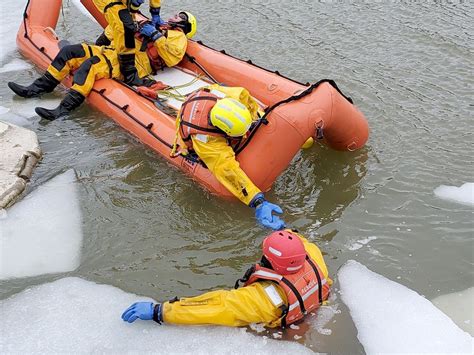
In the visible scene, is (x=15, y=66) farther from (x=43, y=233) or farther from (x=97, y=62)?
(x=43, y=233)

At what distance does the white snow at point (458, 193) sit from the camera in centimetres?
434

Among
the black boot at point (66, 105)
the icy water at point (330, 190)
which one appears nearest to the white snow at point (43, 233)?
the icy water at point (330, 190)

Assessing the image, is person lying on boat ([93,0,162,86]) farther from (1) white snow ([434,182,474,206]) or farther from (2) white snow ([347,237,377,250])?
(1) white snow ([434,182,474,206])

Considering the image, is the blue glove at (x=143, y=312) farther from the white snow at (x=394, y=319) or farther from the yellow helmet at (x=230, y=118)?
the yellow helmet at (x=230, y=118)

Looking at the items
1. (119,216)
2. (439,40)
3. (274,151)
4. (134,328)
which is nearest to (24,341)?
(134,328)

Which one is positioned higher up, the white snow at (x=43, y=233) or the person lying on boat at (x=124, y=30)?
the person lying on boat at (x=124, y=30)

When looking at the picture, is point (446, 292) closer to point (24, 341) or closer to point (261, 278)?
point (261, 278)

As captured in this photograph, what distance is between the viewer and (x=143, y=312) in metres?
3.18

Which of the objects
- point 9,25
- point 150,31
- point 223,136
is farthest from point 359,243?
point 9,25

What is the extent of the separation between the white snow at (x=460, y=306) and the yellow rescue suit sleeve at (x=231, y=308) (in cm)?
114

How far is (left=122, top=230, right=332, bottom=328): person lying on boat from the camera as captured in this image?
3033 millimetres

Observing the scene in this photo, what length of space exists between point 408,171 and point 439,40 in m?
3.01

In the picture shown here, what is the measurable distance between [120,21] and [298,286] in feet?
11.5

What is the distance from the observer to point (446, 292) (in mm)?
3557
